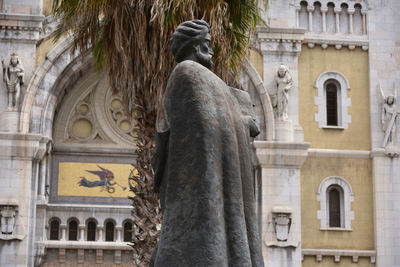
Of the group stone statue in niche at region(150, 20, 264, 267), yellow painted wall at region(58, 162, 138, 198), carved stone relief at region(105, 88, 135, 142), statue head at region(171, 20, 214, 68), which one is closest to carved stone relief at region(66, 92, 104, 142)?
carved stone relief at region(105, 88, 135, 142)

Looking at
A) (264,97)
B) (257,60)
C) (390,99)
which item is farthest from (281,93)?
(390,99)

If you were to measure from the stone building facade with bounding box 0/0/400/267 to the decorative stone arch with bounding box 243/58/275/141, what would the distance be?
1.3 inches

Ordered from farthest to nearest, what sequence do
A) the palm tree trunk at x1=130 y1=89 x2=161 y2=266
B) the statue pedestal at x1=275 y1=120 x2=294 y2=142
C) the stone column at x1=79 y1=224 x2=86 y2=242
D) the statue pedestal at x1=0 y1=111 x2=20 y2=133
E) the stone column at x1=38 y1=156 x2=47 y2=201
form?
the statue pedestal at x1=275 y1=120 x2=294 y2=142
the stone column at x1=79 y1=224 x2=86 y2=242
the stone column at x1=38 y1=156 x2=47 y2=201
the statue pedestal at x1=0 y1=111 x2=20 y2=133
the palm tree trunk at x1=130 y1=89 x2=161 y2=266

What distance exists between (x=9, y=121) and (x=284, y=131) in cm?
823

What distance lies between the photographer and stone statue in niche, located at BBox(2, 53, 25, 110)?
2465 cm

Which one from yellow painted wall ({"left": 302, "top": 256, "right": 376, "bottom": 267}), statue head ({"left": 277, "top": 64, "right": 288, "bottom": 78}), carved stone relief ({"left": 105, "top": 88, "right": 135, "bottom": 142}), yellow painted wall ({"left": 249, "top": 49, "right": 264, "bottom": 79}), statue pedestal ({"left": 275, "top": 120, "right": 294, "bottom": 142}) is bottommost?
yellow painted wall ({"left": 302, "top": 256, "right": 376, "bottom": 267})

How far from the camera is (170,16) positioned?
1460 cm

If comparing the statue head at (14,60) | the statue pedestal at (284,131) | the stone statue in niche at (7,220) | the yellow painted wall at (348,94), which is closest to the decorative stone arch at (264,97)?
the statue pedestal at (284,131)

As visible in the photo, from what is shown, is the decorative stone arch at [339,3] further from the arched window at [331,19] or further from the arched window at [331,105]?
the arched window at [331,105]

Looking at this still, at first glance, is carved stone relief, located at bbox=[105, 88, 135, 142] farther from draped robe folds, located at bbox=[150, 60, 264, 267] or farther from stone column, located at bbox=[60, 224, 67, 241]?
draped robe folds, located at bbox=[150, 60, 264, 267]

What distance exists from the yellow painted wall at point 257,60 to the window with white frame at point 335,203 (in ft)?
13.0

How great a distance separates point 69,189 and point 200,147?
66.7 ft

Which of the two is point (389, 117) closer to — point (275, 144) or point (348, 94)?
point (348, 94)

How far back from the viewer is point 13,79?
24.7 m
